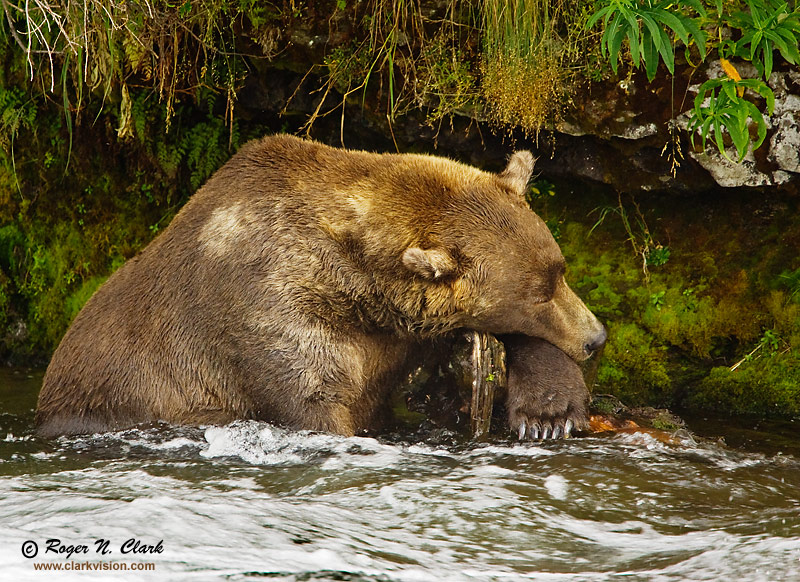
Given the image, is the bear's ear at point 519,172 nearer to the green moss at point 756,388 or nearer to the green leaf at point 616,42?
the green leaf at point 616,42

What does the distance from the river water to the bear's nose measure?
61 centimetres

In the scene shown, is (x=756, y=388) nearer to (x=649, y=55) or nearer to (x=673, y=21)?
(x=649, y=55)

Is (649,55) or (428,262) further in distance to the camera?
(428,262)

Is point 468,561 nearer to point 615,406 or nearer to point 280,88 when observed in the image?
point 615,406

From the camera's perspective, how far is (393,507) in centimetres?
436

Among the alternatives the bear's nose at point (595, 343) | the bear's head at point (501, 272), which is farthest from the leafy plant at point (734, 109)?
the bear's nose at point (595, 343)

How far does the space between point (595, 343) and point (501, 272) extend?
79cm

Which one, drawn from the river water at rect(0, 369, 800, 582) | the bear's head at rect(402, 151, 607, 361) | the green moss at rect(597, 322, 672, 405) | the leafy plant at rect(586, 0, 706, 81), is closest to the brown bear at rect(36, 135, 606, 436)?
the bear's head at rect(402, 151, 607, 361)

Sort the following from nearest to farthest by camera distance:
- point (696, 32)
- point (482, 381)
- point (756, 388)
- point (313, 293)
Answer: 1. point (696, 32)
2. point (313, 293)
3. point (482, 381)
4. point (756, 388)

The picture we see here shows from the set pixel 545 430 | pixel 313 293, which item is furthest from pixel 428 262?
pixel 545 430

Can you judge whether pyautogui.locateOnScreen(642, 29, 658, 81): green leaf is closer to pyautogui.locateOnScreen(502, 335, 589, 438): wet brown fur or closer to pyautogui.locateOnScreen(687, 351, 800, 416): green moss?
pyautogui.locateOnScreen(502, 335, 589, 438): wet brown fur

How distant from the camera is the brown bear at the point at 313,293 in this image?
18.9ft

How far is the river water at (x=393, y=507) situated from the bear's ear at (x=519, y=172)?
1.65 metres

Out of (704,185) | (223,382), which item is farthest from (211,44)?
(704,185)
